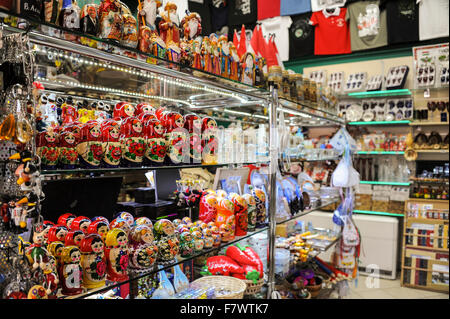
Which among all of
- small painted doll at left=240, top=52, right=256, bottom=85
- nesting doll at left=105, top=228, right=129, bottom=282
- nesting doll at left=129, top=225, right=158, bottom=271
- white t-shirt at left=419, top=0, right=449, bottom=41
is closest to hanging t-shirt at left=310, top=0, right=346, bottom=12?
white t-shirt at left=419, top=0, right=449, bottom=41

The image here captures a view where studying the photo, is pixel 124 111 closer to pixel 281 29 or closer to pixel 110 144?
pixel 110 144

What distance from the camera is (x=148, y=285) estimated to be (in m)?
1.71

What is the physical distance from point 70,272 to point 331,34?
525 cm

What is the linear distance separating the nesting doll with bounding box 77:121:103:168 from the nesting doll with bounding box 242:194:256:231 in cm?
97

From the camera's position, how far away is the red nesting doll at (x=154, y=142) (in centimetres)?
138

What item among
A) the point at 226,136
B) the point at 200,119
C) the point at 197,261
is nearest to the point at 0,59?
the point at 200,119

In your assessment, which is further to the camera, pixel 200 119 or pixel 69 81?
pixel 69 81

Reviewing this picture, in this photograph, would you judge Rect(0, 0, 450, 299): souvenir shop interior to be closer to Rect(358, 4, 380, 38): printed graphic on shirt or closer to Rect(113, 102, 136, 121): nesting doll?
Rect(113, 102, 136, 121): nesting doll

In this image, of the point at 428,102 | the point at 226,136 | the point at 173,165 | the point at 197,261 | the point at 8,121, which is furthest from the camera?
the point at 428,102

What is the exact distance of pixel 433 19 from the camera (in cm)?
460

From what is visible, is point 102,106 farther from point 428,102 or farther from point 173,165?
point 428,102

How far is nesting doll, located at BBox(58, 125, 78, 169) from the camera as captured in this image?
44.0 inches

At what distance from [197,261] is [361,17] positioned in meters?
4.56

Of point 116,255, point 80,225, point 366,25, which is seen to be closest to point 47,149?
point 80,225
